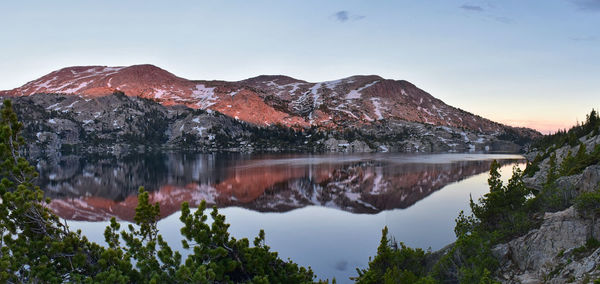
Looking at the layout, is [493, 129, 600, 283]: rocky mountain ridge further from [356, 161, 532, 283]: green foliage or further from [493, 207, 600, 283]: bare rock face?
[356, 161, 532, 283]: green foliage

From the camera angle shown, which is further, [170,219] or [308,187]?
[308,187]

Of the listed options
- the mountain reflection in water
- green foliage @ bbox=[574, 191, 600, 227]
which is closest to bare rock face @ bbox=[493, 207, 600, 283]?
green foliage @ bbox=[574, 191, 600, 227]

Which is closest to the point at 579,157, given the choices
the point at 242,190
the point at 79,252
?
the point at 79,252

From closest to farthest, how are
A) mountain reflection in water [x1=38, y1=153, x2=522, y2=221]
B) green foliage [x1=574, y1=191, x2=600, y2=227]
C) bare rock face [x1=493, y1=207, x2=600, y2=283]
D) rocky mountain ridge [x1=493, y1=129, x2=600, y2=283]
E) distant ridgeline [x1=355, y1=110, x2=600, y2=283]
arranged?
rocky mountain ridge [x1=493, y1=129, x2=600, y2=283] → bare rock face [x1=493, y1=207, x2=600, y2=283] → distant ridgeline [x1=355, y1=110, x2=600, y2=283] → green foliage [x1=574, y1=191, x2=600, y2=227] → mountain reflection in water [x1=38, y1=153, x2=522, y2=221]

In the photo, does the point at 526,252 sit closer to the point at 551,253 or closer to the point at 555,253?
the point at 551,253

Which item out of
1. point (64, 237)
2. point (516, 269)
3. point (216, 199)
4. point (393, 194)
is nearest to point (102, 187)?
point (216, 199)

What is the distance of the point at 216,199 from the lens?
62125 millimetres

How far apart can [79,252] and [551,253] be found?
1851cm

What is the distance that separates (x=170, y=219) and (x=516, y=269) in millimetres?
39323

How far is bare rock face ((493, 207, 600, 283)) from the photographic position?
13.0 metres

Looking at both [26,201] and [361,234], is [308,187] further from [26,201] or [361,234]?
[26,201]

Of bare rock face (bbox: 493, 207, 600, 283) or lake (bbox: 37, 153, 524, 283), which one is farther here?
lake (bbox: 37, 153, 524, 283)

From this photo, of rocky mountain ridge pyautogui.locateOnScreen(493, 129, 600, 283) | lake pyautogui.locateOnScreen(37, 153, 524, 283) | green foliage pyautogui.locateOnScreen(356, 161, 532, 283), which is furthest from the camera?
lake pyautogui.locateOnScreen(37, 153, 524, 283)

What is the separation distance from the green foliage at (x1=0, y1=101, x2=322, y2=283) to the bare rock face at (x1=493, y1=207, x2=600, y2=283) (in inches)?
363
